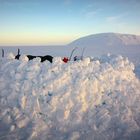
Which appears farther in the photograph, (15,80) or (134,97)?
(134,97)

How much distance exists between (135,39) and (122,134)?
149 m

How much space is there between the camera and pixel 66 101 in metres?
9.41

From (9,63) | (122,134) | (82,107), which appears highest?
(9,63)

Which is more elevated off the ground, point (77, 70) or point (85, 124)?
point (77, 70)

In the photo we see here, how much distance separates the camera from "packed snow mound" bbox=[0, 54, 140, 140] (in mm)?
8539

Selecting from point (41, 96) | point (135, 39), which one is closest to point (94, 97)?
point (41, 96)

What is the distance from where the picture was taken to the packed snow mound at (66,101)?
854 cm

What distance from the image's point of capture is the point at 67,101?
30.9 feet

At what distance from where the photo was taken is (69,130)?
8.69m

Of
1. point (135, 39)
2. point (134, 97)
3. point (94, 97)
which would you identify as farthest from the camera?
point (135, 39)

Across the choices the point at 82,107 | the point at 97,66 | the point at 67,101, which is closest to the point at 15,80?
the point at 67,101

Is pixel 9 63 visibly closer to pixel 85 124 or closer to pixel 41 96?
pixel 41 96

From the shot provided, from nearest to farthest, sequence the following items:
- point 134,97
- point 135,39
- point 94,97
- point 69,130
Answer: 1. point 69,130
2. point 94,97
3. point 134,97
4. point 135,39

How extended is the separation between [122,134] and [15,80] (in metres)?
5.19
